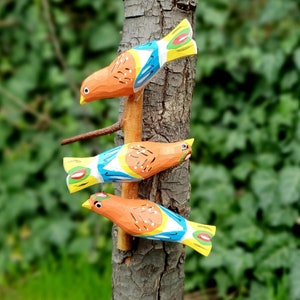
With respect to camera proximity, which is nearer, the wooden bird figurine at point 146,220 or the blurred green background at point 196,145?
the wooden bird figurine at point 146,220

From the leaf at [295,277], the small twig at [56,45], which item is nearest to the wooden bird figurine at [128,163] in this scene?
the leaf at [295,277]

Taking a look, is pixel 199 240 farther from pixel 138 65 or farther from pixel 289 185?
pixel 289 185

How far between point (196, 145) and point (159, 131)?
Result: 4.03 feet

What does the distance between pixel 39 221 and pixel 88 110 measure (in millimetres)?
594

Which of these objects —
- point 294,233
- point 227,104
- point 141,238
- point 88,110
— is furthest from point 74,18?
point 141,238

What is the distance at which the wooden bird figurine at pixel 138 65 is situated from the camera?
3.65 feet

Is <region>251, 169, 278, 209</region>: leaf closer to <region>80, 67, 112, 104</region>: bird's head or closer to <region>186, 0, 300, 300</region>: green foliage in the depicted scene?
<region>186, 0, 300, 300</region>: green foliage

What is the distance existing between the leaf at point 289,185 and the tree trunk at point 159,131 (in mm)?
844

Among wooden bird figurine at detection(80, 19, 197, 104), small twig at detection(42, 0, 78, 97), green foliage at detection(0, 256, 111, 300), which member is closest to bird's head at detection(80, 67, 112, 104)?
wooden bird figurine at detection(80, 19, 197, 104)

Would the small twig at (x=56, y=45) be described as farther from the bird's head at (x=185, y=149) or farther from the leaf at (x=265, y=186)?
the bird's head at (x=185, y=149)

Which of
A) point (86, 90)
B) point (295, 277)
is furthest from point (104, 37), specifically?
point (86, 90)

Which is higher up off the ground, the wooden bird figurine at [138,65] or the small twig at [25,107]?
the wooden bird figurine at [138,65]

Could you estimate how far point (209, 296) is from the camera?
2191 millimetres

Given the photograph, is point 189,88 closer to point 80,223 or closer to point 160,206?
point 160,206
